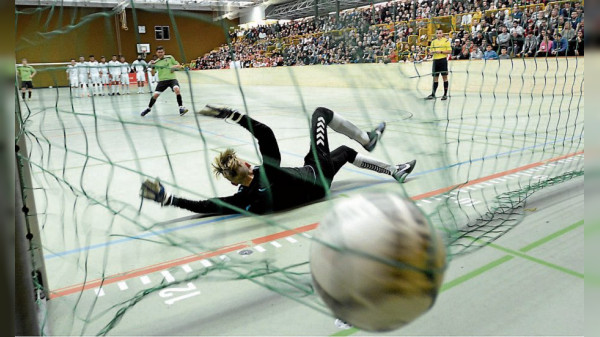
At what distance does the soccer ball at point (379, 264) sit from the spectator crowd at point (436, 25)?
4.75 metres

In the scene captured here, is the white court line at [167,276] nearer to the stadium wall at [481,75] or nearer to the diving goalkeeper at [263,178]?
the diving goalkeeper at [263,178]

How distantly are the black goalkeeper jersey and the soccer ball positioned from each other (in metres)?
1.67

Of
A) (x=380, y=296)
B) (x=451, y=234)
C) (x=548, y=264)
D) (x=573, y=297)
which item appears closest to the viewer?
(x=380, y=296)

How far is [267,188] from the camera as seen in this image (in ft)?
9.78

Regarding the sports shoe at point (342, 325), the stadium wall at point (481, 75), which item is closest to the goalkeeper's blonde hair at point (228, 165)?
the sports shoe at point (342, 325)

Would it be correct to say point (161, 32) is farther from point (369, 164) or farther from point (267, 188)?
point (267, 188)

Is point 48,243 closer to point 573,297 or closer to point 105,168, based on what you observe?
point 105,168

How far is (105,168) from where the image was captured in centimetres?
450

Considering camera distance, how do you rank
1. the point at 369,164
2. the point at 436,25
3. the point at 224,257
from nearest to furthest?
the point at 224,257, the point at 369,164, the point at 436,25

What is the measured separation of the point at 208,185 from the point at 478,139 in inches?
141

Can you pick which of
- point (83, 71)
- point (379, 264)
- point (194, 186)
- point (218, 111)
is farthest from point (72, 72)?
point (379, 264)

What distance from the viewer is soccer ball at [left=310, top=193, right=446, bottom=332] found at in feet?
3.63

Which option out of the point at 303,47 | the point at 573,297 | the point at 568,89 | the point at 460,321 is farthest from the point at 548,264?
the point at 303,47

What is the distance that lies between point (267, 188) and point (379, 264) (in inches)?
76.2
